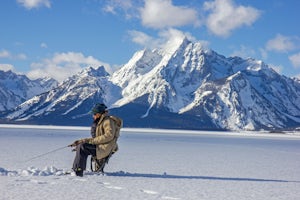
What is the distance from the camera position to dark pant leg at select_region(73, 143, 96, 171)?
49.4 ft

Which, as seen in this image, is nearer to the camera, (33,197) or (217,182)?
(33,197)

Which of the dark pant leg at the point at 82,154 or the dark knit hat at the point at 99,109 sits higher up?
the dark knit hat at the point at 99,109

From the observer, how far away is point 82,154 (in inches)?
604

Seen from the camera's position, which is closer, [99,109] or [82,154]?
[82,154]

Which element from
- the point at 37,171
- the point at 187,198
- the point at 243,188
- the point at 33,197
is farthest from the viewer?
the point at 37,171

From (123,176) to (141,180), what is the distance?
97 cm

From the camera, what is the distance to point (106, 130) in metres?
15.7

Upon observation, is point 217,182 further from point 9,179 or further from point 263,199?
point 9,179

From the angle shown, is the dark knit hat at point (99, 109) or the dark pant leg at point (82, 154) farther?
the dark knit hat at point (99, 109)

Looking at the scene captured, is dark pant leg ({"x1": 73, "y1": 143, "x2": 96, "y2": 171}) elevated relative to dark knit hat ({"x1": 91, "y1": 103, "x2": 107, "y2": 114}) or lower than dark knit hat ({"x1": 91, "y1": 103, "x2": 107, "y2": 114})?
lower

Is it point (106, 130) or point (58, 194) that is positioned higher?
point (106, 130)

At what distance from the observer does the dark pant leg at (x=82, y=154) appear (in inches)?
593

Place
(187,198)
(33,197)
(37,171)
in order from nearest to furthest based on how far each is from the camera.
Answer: (33,197), (187,198), (37,171)

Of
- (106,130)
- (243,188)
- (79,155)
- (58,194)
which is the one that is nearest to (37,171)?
(79,155)
